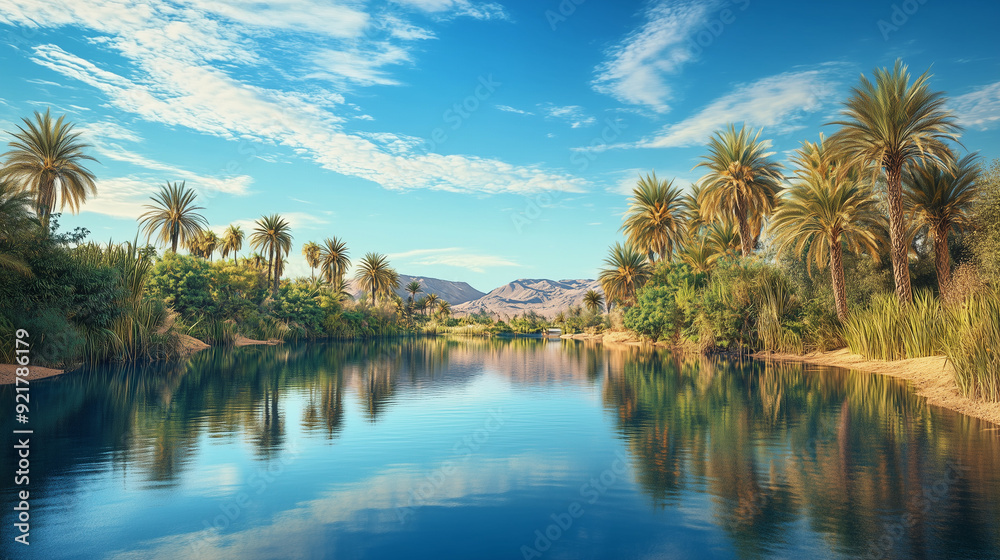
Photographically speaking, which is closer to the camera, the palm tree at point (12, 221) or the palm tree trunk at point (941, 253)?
the palm tree at point (12, 221)

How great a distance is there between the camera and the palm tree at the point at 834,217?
94.6 feet

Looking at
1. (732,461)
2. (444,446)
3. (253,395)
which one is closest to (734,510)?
(732,461)

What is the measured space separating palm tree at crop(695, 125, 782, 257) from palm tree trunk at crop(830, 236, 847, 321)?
1030 cm

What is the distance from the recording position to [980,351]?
12.6 m

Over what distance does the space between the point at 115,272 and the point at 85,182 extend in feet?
75.1

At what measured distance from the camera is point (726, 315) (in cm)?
3491

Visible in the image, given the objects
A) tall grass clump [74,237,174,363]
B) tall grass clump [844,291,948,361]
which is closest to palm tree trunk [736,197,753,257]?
tall grass clump [844,291,948,361]

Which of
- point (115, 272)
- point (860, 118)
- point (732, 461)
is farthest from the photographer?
point (860, 118)

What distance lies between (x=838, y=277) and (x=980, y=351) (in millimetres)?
19043

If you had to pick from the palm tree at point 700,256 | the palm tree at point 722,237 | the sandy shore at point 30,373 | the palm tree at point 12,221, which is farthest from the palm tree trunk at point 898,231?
the sandy shore at point 30,373

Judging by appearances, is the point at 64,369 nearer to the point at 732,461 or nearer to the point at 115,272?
the point at 115,272

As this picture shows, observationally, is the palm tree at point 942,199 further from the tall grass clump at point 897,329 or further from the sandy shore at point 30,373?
the sandy shore at point 30,373

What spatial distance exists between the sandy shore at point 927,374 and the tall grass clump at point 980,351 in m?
0.36

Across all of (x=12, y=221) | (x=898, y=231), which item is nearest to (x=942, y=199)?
(x=898, y=231)
